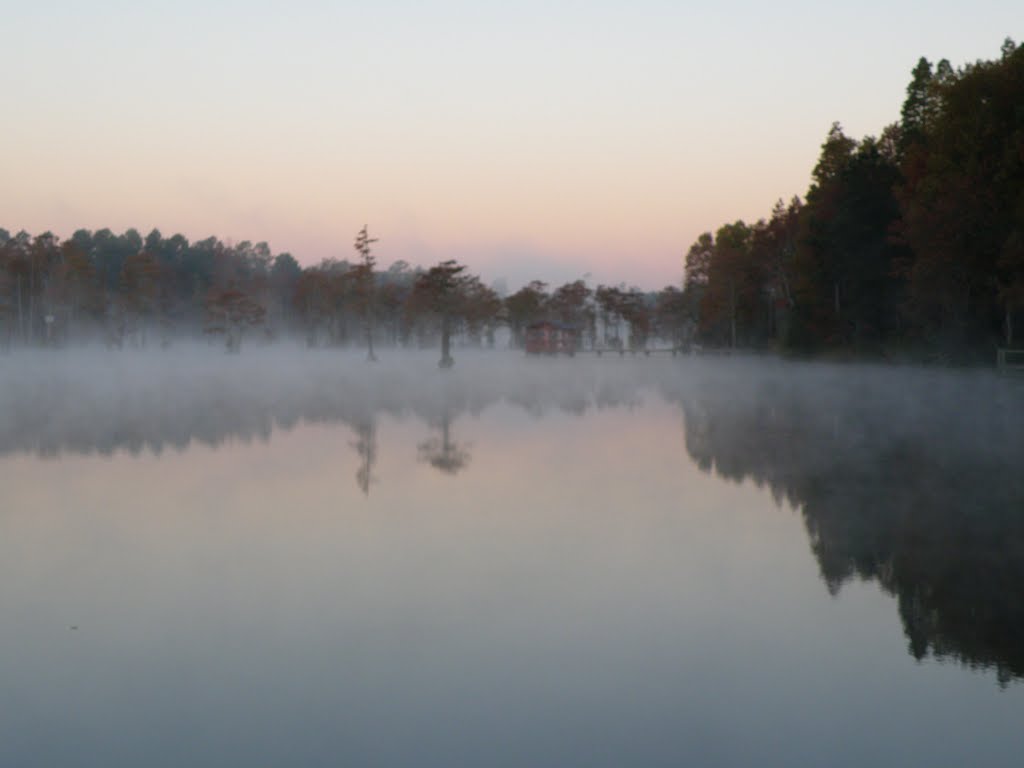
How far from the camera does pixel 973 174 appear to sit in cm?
5041

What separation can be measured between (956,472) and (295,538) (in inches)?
498

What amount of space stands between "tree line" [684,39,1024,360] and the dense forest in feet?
0.39

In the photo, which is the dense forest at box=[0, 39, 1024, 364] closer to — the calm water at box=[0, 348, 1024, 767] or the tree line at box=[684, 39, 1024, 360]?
the tree line at box=[684, 39, 1024, 360]

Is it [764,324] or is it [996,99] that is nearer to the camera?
[996,99]

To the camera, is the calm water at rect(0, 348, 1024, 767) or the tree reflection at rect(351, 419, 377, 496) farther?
the tree reflection at rect(351, 419, 377, 496)

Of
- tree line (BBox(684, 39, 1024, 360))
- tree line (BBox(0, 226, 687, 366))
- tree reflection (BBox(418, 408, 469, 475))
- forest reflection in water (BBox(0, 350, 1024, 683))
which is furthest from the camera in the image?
tree line (BBox(0, 226, 687, 366))

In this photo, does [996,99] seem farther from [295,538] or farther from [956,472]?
[295,538]

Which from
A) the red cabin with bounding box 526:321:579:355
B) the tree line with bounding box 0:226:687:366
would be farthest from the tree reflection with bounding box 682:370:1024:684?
the red cabin with bounding box 526:321:579:355

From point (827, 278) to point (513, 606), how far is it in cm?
6947

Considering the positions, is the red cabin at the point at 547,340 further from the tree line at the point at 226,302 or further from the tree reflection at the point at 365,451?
the tree reflection at the point at 365,451

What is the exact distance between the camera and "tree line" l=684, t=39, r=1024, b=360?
49.3 m

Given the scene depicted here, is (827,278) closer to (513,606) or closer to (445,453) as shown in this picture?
(445,453)

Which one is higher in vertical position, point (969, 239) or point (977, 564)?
point (969, 239)

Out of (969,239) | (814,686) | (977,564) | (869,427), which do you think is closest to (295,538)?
(814,686)
